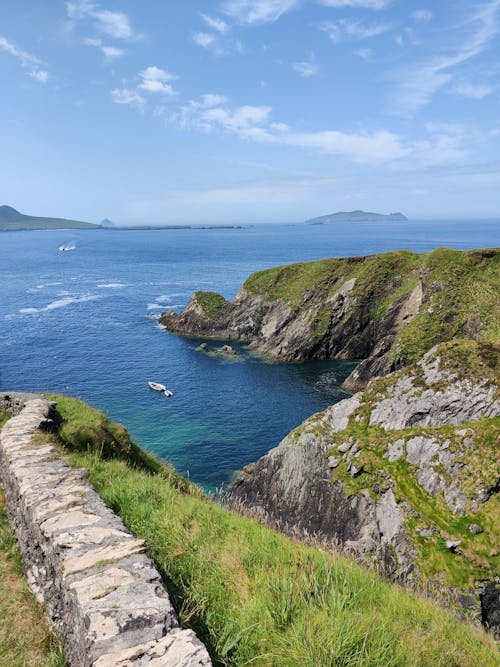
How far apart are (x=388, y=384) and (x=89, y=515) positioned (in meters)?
31.0

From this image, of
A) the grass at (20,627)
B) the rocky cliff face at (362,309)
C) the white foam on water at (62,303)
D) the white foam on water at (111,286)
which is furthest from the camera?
the white foam on water at (111,286)

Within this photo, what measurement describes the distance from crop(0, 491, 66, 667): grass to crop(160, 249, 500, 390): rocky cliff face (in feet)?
187

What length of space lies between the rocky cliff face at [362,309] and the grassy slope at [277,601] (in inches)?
2130

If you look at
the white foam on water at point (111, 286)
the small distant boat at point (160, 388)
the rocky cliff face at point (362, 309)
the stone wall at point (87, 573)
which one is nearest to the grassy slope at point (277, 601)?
the stone wall at point (87, 573)

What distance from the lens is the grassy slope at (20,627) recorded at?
5.80m

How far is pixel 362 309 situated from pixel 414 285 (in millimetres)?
10866

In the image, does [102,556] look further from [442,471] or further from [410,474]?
[410,474]

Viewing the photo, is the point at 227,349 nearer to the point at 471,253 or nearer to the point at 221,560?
the point at 471,253

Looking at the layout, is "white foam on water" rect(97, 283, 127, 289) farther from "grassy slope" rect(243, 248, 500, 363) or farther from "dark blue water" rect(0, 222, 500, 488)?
"grassy slope" rect(243, 248, 500, 363)

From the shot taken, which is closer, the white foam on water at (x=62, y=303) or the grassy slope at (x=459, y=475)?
the grassy slope at (x=459, y=475)

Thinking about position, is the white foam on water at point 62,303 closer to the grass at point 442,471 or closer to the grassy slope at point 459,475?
the grassy slope at point 459,475

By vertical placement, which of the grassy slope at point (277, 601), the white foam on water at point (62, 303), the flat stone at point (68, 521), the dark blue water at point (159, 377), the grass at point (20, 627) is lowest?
the dark blue water at point (159, 377)

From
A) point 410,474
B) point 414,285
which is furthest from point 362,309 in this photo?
point 410,474

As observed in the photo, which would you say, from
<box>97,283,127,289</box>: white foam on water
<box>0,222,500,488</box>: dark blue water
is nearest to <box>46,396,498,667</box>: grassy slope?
<box>0,222,500,488</box>: dark blue water
